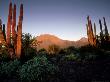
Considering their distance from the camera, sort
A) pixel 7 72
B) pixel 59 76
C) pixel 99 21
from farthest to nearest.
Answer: pixel 99 21, pixel 7 72, pixel 59 76

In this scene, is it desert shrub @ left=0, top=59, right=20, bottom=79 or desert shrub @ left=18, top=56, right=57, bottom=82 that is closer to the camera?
desert shrub @ left=18, top=56, right=57, bottom=82

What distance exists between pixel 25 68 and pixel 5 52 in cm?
876

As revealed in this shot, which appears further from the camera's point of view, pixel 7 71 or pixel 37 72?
pixel 7 71

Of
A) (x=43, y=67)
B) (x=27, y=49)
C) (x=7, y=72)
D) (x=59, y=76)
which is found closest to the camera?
(x=43, y=67)

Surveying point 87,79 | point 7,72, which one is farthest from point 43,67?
point 7,72

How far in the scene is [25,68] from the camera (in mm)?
8953

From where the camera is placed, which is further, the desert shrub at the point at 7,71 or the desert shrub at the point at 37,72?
the desert shrub at the point at 7,71

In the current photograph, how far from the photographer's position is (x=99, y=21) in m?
34.3

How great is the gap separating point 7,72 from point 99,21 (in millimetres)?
27076

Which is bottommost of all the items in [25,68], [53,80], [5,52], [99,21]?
[53,80]

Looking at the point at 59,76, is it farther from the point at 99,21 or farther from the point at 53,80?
the point at 99,21

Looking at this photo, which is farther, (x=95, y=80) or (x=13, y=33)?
(x=13, y=33)

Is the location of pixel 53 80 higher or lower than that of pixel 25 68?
lower

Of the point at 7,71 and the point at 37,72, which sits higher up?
the point at 37,72
